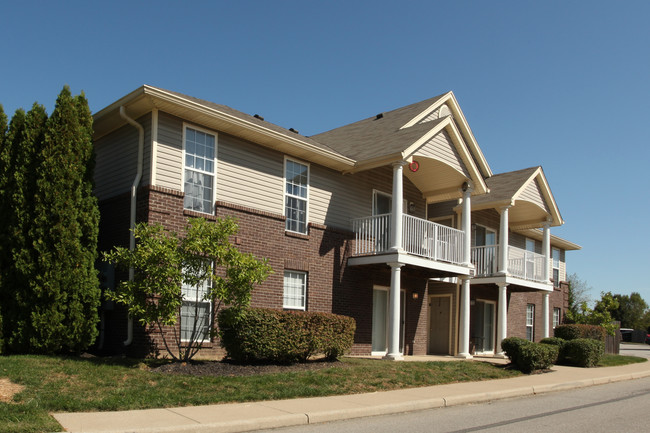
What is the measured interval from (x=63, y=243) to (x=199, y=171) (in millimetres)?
3508

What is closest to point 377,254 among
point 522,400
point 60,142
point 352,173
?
point 352,173

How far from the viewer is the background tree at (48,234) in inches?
481

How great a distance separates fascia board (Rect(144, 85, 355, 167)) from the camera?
13370mm

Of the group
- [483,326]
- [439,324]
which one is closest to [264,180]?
[439,324]

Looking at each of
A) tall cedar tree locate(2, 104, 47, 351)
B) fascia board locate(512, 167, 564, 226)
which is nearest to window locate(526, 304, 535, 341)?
fascia board locate(512, 167, 564, 226)

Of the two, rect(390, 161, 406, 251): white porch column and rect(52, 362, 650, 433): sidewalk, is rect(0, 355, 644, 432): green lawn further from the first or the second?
rect(390, 161, 406, 251): white porch column

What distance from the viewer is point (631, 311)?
83688 millimetres

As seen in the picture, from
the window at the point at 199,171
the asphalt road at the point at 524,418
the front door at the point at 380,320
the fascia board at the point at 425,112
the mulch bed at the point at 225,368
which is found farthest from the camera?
the fascia board at the point at 425,112

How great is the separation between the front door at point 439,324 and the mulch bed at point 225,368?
9.93m

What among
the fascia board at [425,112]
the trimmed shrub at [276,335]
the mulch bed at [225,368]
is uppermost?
the fascia board at [425,112]

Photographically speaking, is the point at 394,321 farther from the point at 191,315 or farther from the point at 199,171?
the point at 199,171

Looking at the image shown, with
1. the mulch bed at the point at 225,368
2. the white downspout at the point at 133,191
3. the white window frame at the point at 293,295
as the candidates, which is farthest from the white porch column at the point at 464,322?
the white downspout at the point at 133,191

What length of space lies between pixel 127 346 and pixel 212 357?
6.12ft

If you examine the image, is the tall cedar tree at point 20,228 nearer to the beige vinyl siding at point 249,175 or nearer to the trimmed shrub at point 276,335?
the trimmed shrub at point 276,335
